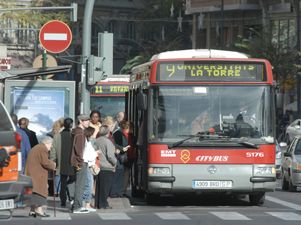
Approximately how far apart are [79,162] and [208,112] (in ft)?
9.33

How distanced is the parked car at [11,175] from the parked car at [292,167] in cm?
1414

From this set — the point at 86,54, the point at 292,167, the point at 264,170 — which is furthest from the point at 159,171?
the point at 292,167

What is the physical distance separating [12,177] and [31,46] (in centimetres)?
7862

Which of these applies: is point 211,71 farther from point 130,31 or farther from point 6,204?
point 130,31

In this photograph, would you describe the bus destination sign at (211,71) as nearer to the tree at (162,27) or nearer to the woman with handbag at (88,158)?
the woman with handbag at (88,158)

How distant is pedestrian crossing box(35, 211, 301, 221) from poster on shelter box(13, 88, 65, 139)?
18.6ft

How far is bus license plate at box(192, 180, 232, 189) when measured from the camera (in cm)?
2177

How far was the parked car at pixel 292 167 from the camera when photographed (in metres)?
28.5

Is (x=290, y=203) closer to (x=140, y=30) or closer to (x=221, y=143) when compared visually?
(x=221, y=143)

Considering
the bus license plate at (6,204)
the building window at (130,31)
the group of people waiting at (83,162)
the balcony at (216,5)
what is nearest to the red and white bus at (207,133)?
the group of people waiting at (83,162)

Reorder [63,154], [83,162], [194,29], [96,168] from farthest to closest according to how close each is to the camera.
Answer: [194,29] → [63,154] → [96,168] → [83,162]

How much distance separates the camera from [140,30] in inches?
3772

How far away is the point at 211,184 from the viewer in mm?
21812

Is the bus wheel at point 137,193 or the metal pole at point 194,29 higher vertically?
the metal pole at point 194,29
